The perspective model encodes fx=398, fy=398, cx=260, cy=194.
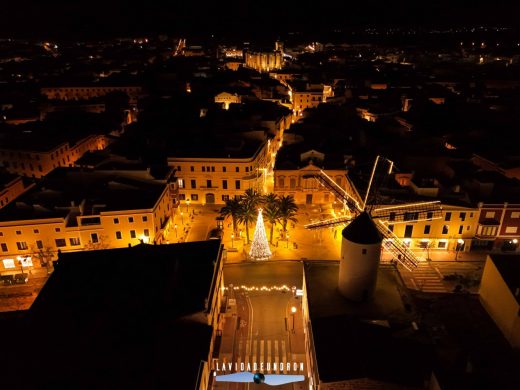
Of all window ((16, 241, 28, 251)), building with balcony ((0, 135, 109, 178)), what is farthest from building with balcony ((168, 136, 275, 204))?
building with balcony ((0, 135, 109, 178))

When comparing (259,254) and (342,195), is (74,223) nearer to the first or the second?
(259,254)

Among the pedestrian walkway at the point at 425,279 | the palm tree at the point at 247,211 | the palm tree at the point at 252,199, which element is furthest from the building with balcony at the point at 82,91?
the pedestrian walkway at the point at 425,279

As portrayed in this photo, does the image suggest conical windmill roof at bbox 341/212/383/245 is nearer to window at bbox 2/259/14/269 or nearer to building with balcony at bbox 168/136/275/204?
building with balcony at bbox 168/136/275/204

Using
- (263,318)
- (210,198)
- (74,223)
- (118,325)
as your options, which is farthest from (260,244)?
(74,223)

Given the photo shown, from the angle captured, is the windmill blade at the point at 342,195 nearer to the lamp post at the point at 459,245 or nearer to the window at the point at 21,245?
the lamp post at the point at 459,245

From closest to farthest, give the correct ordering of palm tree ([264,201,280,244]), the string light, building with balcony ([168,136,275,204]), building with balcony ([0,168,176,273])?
the string light, building with balcony ([0,168,176,273]), palm tree ([264,201,280,244]), building with balcony ([168,136,275,204])

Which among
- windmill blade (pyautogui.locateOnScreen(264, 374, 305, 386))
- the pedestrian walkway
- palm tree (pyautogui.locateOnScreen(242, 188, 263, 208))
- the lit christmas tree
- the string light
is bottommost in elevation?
the string light

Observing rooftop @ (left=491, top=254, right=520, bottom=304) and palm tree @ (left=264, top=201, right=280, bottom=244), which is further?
palm tree @ (left=264, top=201, right=280, bottom=244)
